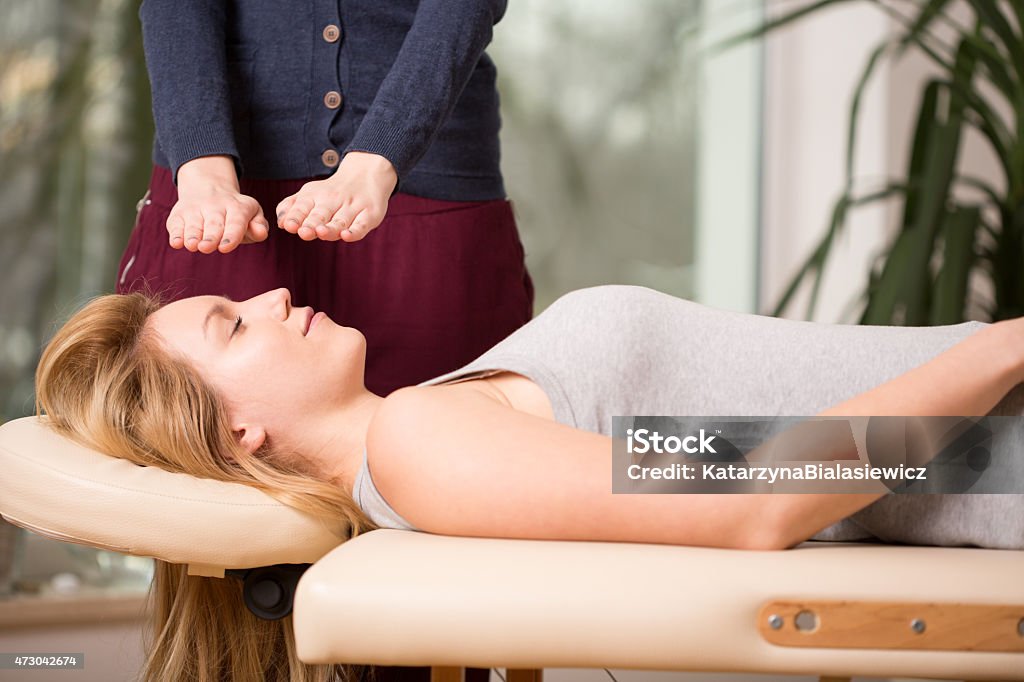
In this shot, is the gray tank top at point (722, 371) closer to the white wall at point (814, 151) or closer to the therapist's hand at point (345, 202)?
the therapist's hand at point (345, 202)

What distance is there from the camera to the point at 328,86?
4.85ft

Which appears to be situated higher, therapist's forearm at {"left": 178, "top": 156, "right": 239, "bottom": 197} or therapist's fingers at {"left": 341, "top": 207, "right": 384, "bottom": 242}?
therapist's forearm at {"left": 178, "top": 156, "right": 239, "bottom": 197}

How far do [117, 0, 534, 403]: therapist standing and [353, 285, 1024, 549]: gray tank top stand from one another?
1.14 feet

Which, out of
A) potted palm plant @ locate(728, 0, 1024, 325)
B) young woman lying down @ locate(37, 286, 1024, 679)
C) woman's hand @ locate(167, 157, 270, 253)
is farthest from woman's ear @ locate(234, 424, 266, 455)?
potted palm plant @ locate(728, 0, 1024, 325)

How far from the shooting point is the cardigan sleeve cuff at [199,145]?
130 centimetres

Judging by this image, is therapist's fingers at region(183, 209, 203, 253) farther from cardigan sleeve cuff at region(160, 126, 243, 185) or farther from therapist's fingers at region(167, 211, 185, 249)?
cardigan sleeve cuff at region(160, 126, 243, 185)

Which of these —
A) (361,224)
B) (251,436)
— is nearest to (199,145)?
(361,224)

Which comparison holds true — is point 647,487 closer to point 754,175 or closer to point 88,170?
point 88,170

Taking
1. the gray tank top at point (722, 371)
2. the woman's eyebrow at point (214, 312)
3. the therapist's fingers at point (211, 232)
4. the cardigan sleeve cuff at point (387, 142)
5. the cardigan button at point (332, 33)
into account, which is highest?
the cardigan button at point (332, 33)

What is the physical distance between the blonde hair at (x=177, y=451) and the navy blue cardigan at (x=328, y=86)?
0.26 m

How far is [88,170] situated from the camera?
2617 mm

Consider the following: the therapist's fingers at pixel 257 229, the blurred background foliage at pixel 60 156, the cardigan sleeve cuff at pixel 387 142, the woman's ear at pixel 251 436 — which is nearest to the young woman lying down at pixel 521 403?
the woman's ear at pixel 251 436

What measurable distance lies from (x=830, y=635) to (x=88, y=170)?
237 centimetres

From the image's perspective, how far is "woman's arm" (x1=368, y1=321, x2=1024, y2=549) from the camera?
0.92 meters
